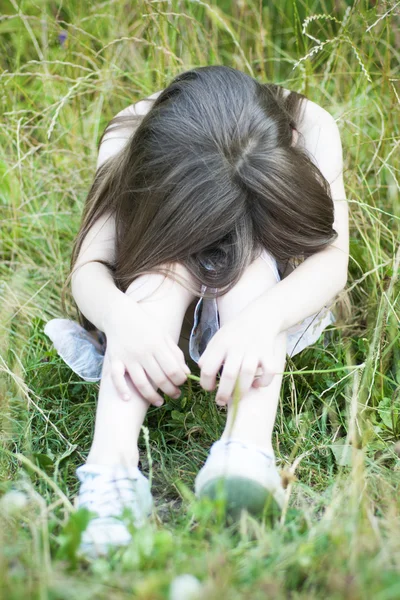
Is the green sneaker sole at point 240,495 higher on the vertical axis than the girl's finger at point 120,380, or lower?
lower

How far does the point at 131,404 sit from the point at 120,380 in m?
0.04

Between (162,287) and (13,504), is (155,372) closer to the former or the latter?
(162,287)

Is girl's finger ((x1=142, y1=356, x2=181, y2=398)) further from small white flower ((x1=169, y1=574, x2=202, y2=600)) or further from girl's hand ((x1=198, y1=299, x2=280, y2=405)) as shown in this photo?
small white flower ((x1=169, y1=574, x2=202, y2=600))

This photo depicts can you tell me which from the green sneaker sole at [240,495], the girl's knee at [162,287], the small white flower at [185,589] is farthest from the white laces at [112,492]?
the girl's knee at [162,287]

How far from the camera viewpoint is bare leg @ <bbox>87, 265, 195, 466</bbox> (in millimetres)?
1021

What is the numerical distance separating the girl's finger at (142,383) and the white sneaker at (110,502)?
12 cm

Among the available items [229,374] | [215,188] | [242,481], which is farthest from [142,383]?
[215,188]

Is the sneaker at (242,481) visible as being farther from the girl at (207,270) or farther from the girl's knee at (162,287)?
the girl's knee at (162,287)

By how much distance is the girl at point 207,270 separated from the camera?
1.01 m

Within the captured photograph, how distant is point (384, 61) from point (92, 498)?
1.30 metres

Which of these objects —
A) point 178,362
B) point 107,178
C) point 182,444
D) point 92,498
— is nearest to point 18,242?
point 107,178

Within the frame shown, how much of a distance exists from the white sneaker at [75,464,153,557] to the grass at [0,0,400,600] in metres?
0.03

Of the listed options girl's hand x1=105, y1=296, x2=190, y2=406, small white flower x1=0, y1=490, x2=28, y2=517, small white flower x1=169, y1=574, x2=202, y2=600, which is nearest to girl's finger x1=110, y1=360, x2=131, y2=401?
girl's hand x1=105, y1=296, x2=190, y2=406

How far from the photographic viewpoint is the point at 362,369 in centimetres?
141
